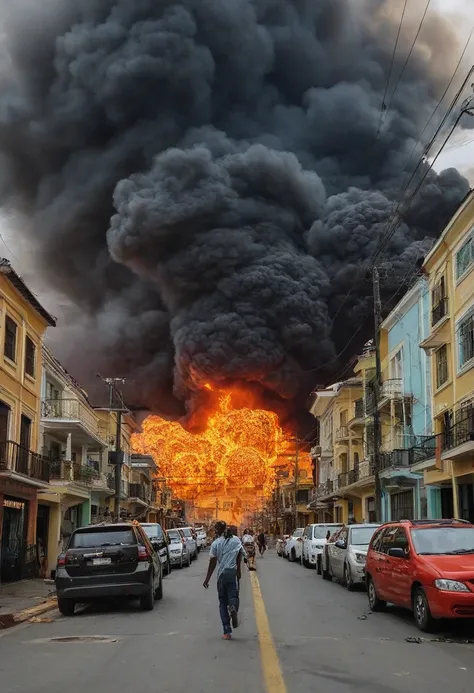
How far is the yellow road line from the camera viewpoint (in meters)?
7.07

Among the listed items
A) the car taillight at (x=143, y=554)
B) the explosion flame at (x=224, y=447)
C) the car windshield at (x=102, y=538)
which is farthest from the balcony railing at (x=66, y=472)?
the explosion flame at (x=224, y=447)

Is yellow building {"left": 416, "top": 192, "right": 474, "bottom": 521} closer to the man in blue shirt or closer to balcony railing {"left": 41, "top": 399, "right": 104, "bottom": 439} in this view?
the man in blue shirt

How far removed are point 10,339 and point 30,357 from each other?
2534mm

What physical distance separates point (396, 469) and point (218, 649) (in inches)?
937

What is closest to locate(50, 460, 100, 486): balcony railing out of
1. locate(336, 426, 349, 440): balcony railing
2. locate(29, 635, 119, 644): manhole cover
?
locate(336, 426, 349, 440): balcony railing

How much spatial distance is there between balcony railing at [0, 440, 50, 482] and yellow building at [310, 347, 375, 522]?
61.2 feet

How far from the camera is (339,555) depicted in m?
19.8

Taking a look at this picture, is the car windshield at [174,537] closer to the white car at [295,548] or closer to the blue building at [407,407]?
the white car at [295,548]

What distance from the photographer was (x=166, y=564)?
25.6 m

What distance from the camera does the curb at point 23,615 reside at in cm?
1281

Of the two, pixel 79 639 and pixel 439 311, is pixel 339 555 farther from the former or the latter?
pixel 439 311

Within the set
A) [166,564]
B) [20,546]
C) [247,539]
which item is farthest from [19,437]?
[247,539]

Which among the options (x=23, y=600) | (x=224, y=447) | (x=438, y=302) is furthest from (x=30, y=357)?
(x=224, y=447)

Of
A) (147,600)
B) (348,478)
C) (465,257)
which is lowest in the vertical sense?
(147,600)
